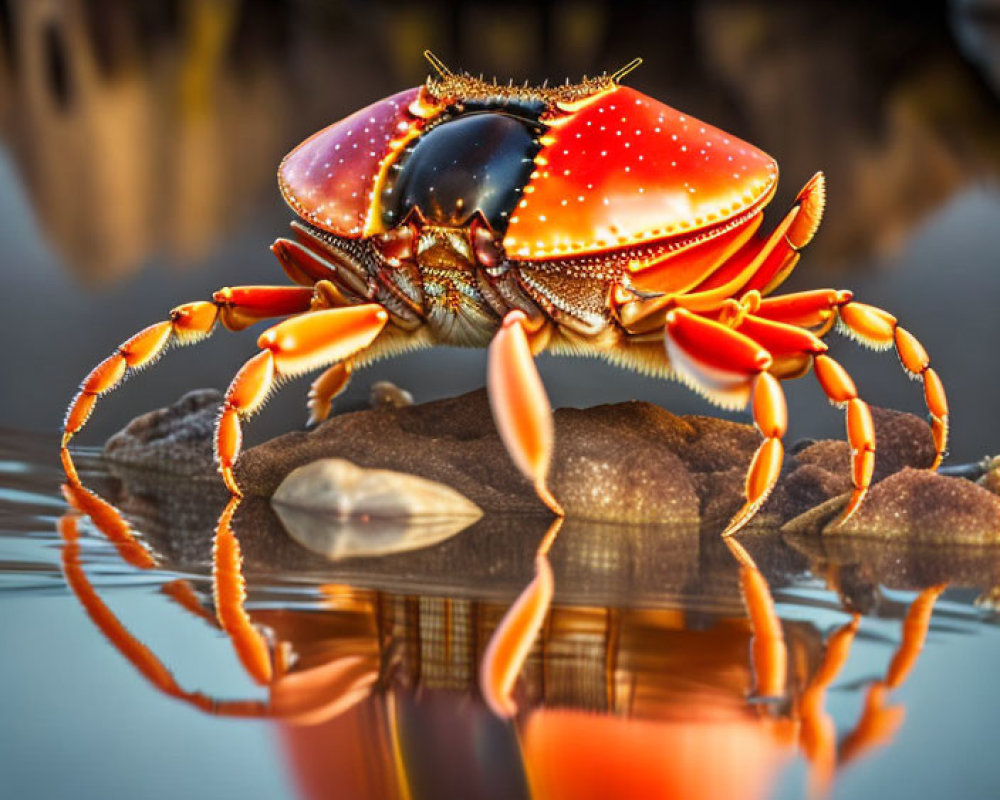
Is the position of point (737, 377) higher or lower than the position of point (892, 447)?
higher

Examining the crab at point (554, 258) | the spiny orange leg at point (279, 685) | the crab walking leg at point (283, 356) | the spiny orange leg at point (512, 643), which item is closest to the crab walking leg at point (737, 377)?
the crab at point (554, 258)

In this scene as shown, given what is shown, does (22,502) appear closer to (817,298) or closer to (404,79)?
(817,298)

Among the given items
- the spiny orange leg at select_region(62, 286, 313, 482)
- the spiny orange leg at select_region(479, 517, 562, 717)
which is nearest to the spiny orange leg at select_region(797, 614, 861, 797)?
the spiny orange leg at select_region(479, 517, 562, 717)

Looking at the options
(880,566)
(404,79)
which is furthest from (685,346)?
(404,79)

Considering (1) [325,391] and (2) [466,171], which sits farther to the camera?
(1) [325,391]

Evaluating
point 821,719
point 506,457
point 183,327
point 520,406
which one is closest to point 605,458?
point 506,457

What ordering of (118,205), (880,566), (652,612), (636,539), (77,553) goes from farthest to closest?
1. (118,205)
2. (636,539)
3. (880,566)
4. (77,553)
5. (652,612)

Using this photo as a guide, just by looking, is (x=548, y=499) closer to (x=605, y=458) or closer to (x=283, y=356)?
(x=605, y=458)

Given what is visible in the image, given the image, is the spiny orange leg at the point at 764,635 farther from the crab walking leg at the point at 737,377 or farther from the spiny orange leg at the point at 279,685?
the spiny orange leg at the point at 279,685
